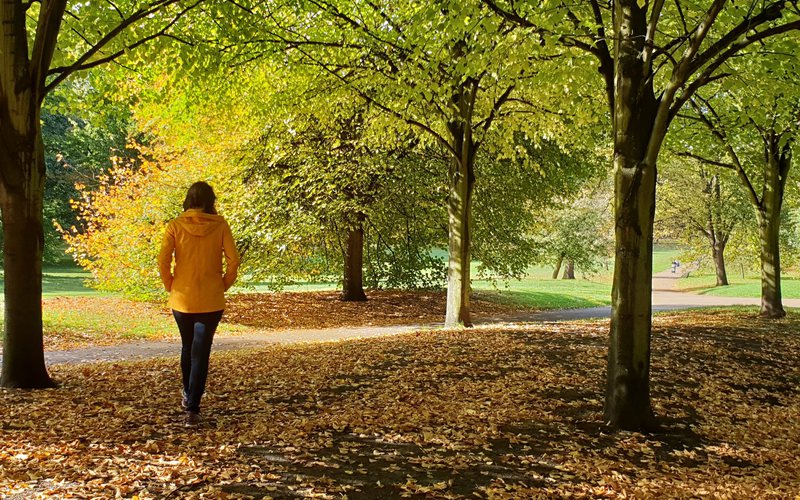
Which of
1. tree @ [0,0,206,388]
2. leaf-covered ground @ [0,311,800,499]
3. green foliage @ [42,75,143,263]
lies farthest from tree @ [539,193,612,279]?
tree @ [0,0,206,388]

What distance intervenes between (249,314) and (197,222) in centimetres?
1392

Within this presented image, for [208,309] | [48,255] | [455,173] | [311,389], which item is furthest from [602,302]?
[48,255]

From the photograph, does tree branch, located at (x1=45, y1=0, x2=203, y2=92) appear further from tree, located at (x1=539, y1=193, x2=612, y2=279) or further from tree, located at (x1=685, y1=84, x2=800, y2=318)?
tree, located at (x1=539, y1=193, x2=612, y2=279)

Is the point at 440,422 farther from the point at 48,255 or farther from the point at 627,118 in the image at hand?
the point at 48,255

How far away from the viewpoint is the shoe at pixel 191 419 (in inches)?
213

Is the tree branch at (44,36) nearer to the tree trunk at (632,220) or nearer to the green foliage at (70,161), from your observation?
the tree trunk at (632,220)

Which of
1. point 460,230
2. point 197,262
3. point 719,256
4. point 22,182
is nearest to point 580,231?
point 719,256

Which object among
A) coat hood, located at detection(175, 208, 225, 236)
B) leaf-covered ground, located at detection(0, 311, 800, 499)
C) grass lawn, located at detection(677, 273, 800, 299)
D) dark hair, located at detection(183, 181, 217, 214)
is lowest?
leaf-covered ground, located at detection(0, 311, 800, 499)

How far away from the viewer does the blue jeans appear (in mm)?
5371

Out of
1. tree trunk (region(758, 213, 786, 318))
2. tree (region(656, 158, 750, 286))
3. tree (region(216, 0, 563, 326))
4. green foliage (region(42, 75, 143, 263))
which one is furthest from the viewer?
green foliage (region(42, 75, 143, 263))

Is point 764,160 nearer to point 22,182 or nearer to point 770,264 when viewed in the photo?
point 770,264

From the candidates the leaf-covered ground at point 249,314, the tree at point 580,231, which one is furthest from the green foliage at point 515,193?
the tree at point 580,231

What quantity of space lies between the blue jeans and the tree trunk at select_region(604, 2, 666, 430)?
12.4ft

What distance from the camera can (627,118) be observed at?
584 centimetres
